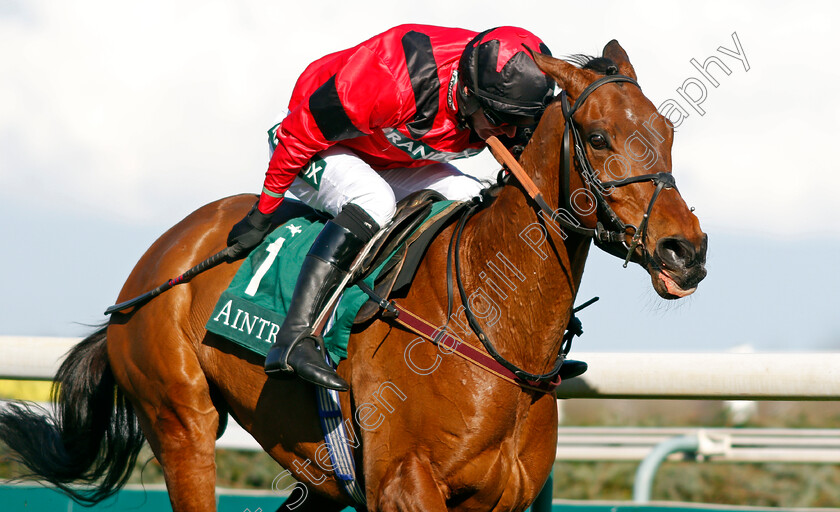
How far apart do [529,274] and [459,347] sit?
362 mm

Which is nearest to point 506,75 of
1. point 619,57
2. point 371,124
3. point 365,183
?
point 619,57

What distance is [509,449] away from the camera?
10.1 feet

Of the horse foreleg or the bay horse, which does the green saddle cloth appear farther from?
the horse foreleg

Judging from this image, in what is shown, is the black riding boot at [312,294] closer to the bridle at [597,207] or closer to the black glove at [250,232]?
the bridle at [597,207]

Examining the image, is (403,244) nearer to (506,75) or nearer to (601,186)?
(506,75)

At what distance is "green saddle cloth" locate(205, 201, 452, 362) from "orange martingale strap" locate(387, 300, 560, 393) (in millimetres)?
214

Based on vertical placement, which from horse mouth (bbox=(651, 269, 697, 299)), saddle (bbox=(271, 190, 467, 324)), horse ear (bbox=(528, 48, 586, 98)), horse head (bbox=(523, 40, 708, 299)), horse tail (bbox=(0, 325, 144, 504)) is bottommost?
horse tail (bbox=(0, 325, 144, 504))

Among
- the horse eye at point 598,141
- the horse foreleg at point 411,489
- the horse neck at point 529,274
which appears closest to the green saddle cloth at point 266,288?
the horse neck at point 529,274

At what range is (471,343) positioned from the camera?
3121mm

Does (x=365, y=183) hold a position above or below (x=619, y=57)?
below

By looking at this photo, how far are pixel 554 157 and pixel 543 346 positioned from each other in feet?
2.22

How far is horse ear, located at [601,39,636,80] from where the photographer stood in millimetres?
3006

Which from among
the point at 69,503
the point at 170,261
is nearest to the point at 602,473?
the point at 69,503

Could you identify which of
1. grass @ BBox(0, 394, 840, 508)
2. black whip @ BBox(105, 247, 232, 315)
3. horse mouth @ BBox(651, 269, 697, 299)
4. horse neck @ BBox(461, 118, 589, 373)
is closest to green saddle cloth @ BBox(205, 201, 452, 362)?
black whip @ BBox(105, 247, 232, 315)
